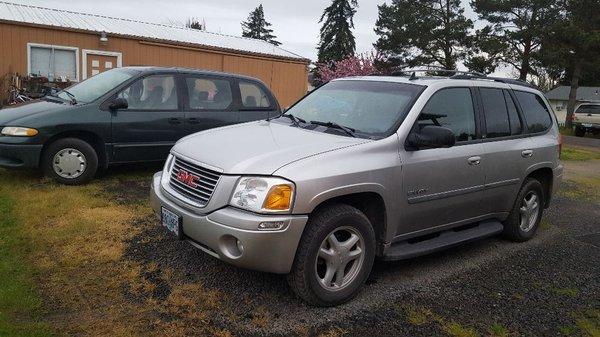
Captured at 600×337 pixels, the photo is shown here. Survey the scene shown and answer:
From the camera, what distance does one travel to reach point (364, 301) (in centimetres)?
377

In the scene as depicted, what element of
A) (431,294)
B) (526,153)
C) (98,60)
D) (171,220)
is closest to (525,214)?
(526,153)

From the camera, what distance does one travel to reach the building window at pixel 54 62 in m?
15.2

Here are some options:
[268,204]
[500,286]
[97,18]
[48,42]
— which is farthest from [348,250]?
[97,18]

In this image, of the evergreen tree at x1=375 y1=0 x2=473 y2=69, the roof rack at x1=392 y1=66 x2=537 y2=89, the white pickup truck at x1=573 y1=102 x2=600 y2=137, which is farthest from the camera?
the evergreen tree at x1=375 y1=0 x2=473 y2=69

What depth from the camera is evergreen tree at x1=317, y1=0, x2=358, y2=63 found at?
148ft

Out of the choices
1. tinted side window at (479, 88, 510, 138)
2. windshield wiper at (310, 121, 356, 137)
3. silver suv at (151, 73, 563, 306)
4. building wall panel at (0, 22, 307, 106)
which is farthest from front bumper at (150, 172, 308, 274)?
building wall panel at (0, 22, 307, 106)

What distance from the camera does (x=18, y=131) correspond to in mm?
5988

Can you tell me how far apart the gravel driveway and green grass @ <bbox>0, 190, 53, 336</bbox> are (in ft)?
2.68

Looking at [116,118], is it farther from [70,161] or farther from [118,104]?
[70,161]

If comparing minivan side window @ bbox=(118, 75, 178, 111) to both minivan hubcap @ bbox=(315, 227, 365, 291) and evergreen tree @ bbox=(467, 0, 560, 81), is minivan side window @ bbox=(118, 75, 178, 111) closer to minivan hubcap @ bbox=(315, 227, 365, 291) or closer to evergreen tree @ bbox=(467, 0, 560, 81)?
minivan hubcap @ bbox=(315, 227, 365, 291)

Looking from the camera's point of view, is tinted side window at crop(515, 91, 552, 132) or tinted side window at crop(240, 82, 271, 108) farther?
tinted side window at crop(240, 82, 271, 108)

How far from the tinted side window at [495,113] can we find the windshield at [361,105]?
0.92 m

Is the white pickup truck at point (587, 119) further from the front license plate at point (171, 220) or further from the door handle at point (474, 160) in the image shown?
the front license plate at point (171, 220)

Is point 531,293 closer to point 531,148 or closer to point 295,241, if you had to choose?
point 531,148
